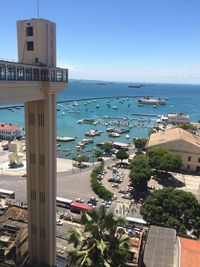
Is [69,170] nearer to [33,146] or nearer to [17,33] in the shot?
[33,146]

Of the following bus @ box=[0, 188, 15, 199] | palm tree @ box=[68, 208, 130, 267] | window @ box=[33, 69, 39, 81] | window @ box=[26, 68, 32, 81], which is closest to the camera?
palm tree @ box=[68, 208, 130, 267]

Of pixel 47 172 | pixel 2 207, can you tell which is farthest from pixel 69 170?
pixel 47 172

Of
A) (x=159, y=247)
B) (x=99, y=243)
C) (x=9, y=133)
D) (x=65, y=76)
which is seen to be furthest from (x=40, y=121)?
(x=9, y=133)

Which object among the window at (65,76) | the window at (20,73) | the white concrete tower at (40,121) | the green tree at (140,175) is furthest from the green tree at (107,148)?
the window at (20,73)

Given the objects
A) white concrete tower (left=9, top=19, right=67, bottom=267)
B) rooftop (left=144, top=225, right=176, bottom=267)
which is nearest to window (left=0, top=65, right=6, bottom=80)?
white concrete tower (left=9, top=19, right=67, bottom=267)

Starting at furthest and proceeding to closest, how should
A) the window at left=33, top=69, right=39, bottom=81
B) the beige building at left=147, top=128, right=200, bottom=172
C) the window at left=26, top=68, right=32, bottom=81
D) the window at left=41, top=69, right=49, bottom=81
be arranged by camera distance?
the beige building at left=147, top=128, right=200, bottom=172, the window at left=41, top=69, right=49, bottom=81, the window at left=33, top=69, right=39, bottom=81, the window at left=26, top=68, right=32, bottom=81

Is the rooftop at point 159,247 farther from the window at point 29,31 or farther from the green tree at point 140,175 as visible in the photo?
the green tree at point 140,175

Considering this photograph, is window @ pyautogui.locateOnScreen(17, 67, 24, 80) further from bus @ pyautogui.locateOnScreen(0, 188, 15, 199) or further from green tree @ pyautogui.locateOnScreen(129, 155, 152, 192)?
green tree @ pyautogui.locateOnScreen(129, 155, 152, 192)
